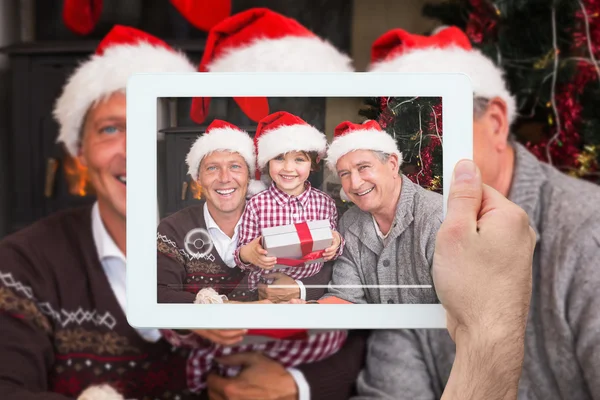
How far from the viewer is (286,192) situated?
2.92ft

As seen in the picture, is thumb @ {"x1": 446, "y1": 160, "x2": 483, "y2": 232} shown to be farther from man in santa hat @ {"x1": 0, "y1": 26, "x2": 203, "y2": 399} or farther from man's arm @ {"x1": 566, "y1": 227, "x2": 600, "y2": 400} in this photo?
man in santa hat @ {"x1": 0, "y1": 26, "x2": 203, "y2": 399}

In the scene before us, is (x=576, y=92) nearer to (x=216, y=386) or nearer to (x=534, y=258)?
(x=534, y=258)

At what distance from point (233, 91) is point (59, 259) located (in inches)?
32.0

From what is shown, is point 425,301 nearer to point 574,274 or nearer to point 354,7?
point 574,274

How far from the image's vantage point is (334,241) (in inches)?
34.9

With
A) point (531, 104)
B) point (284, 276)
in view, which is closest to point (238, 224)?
point (284, 276)

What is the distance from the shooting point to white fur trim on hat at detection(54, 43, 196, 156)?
1.34 metres

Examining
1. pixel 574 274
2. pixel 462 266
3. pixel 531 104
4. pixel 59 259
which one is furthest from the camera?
pixel 531 104

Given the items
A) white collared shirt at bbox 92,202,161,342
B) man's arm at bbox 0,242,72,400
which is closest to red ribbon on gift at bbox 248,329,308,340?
white collared shirt at bbox 92,202,161,342

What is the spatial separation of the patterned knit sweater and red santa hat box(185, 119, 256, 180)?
67 cm

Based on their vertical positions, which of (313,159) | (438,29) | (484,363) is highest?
(438,29)

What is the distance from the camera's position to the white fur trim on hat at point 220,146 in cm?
89

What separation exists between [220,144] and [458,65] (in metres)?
0.72

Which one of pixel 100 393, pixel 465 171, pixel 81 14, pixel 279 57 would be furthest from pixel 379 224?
pixel 81 14
